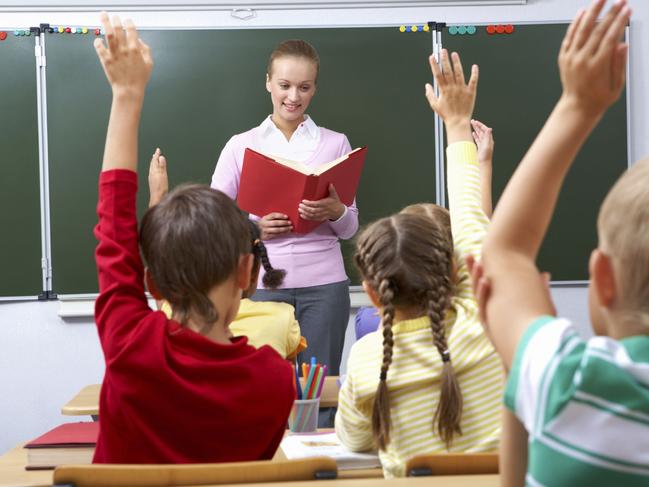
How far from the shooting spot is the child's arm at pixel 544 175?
73cm

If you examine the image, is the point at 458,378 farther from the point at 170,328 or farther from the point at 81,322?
the point at 81,322

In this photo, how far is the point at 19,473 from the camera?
173cm

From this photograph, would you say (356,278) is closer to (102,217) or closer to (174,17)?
(174,17)

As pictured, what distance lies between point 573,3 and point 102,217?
3.81 metres

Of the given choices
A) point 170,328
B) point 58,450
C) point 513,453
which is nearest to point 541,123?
point 58,450

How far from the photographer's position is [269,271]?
6.40 feet

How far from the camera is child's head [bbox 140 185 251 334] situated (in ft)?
4.70

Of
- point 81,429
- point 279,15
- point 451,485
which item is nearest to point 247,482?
point 451,485

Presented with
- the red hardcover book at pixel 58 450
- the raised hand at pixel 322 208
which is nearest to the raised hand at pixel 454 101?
the red hardcover book at pixel 58 450

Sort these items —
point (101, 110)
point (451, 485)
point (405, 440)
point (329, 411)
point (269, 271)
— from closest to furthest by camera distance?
1. point (451, 485)
2. point (405, 440)
3. point (269, 271)
4. point (329, 411)
5. point (101, 110)

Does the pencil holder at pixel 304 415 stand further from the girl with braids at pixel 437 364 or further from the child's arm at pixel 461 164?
the child's arm at pixel 461 164

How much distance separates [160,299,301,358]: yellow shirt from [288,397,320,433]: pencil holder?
261 millimetres

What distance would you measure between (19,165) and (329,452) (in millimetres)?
3222

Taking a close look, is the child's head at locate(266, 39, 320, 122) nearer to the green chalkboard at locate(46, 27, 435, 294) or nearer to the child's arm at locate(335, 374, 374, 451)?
the green chalkboard at locate(46, 27, 435, 294)
